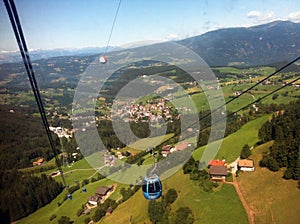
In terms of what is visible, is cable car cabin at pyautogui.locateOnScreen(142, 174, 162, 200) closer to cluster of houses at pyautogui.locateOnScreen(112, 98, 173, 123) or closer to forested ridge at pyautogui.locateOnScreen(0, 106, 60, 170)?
forested ridge at pyautogui.locateOnScreen(0, 106, 60, 170)

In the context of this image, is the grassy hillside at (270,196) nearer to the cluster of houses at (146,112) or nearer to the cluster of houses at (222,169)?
the cluster of houses at (222,169)

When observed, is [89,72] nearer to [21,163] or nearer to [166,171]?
[21,163]

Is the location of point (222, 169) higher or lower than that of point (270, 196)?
higher

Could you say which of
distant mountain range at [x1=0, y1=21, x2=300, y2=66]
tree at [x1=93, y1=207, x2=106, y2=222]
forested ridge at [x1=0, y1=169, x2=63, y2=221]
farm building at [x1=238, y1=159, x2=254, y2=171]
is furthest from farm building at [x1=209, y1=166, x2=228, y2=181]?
distant mountain range at [x1=0, y1=21, x2=300, y2=66]

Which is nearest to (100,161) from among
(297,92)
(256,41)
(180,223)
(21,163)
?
(21,163)

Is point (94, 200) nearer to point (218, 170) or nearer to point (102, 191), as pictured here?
point (102, 191)

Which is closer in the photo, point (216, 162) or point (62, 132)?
point (216, 162)

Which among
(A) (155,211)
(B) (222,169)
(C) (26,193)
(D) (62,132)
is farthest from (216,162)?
(D) (62,132)
